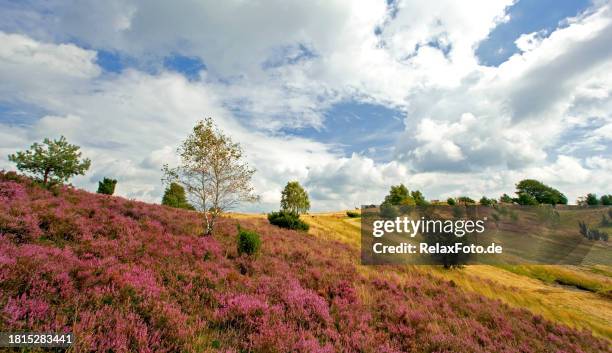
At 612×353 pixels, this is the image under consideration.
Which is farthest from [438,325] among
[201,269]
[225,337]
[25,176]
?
[25,176]

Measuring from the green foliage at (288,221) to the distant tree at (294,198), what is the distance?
4002 cm

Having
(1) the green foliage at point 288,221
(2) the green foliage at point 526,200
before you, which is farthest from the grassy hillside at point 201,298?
(2) the green foliage at point 526,200

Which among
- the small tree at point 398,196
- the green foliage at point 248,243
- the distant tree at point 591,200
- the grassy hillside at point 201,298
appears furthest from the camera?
the distant tree at point 591,200

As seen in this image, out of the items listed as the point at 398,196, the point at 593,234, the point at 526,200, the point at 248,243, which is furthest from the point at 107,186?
the point at 526,200

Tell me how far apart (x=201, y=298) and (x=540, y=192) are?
4434 inches

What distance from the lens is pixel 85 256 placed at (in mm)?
8039

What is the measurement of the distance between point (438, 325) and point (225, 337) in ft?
22.5

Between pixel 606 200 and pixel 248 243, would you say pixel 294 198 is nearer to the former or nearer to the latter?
pixel 248 243

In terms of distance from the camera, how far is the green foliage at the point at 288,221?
2653 centimetres

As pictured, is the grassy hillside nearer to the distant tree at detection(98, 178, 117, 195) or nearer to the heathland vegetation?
the heathland vegetation

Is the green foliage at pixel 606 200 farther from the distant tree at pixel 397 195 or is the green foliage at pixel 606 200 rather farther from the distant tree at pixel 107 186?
the distant tree at pixel 107 186

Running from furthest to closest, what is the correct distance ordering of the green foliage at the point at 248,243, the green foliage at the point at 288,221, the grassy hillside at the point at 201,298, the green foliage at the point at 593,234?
the green foliage at the point at 593,234, the green foliage at the point at 288,221, the green foliage at the point at 248,243, the grassy hillside at the point at 201,298

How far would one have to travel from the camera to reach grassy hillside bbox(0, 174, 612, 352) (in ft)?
17.0

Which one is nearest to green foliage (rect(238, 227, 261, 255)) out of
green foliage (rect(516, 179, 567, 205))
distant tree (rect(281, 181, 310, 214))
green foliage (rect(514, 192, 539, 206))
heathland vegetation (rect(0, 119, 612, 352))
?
heathland vegetation (rect(0, 119, 612, 352))
